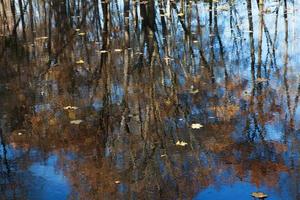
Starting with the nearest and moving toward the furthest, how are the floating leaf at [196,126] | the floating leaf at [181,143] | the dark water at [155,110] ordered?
the dark water at [155,110]
the floating leaf at [181,143]
the floating leaf at [196,126]

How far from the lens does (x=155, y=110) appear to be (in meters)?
8.14

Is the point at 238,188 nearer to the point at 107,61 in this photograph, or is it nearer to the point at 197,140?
the point at 197,140

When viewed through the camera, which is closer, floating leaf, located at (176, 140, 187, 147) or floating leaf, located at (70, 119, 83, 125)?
floating leaf, located at (176, 140, 187, 147)

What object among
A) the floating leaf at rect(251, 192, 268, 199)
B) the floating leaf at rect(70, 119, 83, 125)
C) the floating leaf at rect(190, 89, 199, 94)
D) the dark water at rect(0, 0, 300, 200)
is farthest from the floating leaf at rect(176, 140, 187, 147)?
the floating leaf at rect(190, 89, 199, 94)

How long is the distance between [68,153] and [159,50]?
5266 mm

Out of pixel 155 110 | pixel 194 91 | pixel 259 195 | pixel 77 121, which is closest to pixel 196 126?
pixel 155 110

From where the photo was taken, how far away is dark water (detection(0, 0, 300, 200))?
605cm

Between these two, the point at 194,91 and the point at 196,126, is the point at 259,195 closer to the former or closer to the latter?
the point at 196,126

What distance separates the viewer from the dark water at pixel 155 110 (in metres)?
6.05

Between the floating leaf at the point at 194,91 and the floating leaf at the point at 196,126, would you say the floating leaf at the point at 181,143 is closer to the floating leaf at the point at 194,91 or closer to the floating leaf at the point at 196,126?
the floating leaf at the point at 196,126

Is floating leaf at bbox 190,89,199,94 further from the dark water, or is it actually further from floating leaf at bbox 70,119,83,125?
floating leaf at bbox 70,119,83,125

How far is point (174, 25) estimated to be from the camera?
1462 cm

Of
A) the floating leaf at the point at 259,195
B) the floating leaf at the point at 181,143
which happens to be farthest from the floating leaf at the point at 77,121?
the floating leaf at the point at 259,195

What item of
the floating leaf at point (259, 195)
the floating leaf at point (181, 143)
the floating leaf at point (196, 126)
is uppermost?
the floating leaf at point (196, 126)
